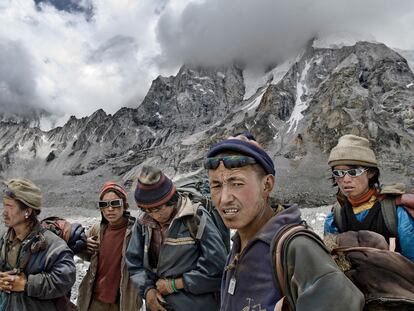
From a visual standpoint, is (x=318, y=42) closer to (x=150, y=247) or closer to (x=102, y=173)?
(x=102, y=173)

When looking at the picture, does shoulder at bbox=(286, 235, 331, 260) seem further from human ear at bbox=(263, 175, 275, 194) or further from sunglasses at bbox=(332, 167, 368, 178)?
sunglasses at bbox=(332, 167, 368, 178)

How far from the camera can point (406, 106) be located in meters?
90.4

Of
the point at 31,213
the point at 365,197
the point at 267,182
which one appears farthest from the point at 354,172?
the point at 31,213

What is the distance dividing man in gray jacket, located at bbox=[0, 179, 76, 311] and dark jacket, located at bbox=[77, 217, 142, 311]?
1.92 feet

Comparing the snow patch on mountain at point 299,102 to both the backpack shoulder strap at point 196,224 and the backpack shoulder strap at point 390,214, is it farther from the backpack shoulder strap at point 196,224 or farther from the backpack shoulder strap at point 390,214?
the backpack shoulder strap at point 390,214

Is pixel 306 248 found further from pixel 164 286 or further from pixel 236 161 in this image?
pixel 164 286

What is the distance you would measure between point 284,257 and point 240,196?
496 millimetres

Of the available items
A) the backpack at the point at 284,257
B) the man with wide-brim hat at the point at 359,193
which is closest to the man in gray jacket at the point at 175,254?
the man with wide-brim hat at the point at 359,193

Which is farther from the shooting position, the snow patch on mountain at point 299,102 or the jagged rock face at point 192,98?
the jagged rock face at point 192,98

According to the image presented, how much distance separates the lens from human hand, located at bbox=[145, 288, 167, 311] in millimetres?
3580

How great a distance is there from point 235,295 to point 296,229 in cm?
60

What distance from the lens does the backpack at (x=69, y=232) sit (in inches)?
171

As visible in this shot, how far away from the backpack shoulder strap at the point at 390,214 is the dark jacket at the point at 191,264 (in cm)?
154

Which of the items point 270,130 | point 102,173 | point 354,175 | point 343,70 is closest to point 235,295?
point 354,175
